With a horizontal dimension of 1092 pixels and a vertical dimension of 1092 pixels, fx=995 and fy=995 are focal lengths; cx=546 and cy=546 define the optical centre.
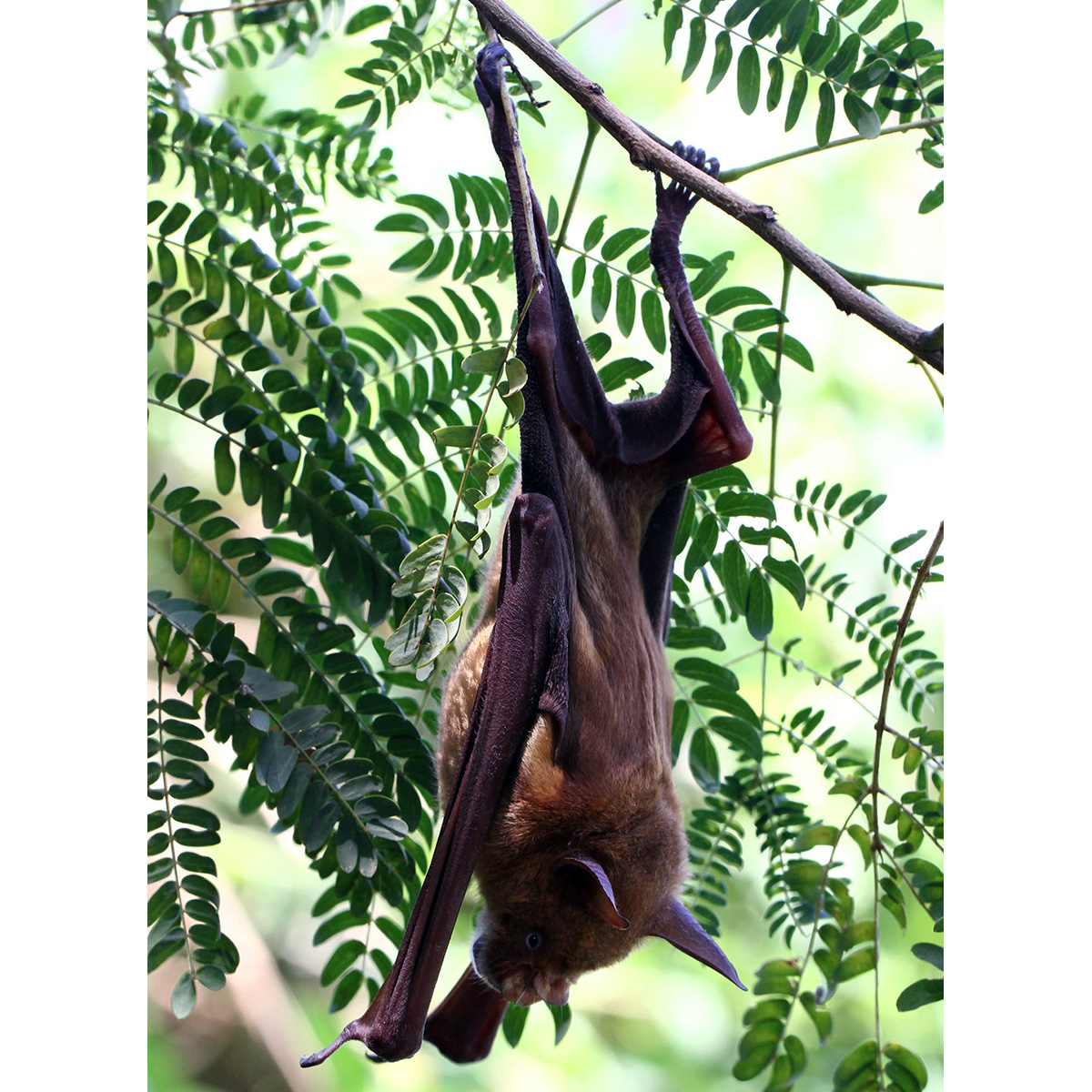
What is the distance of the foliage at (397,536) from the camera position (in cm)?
105

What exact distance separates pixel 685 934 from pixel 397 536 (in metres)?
0.57

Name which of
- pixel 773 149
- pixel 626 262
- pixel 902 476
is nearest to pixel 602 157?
pixel 773 149

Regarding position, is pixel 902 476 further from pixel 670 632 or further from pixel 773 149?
pixel 670 632

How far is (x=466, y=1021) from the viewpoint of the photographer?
125cm

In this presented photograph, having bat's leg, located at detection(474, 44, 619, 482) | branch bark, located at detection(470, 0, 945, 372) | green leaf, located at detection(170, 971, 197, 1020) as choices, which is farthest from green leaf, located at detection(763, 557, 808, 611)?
green leaf, located at detection(170, 971, 197, 1020)

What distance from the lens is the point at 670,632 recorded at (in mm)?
1347

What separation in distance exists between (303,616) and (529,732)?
289mm

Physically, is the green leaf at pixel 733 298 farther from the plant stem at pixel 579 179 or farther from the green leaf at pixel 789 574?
the green leaf at pixel 789 574

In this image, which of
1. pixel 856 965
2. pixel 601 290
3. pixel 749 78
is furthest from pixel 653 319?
pixel 856 965

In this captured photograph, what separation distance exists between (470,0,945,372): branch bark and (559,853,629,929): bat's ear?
0.57m

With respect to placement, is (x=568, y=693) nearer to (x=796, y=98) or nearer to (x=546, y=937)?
(x=546, y=937)

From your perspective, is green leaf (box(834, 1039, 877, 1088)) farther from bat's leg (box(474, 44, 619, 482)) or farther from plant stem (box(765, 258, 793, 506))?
bat's leg (box(474, 44, 619, 482))

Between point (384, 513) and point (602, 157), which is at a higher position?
point (602, 157)

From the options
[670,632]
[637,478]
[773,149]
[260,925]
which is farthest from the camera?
[260,925]
